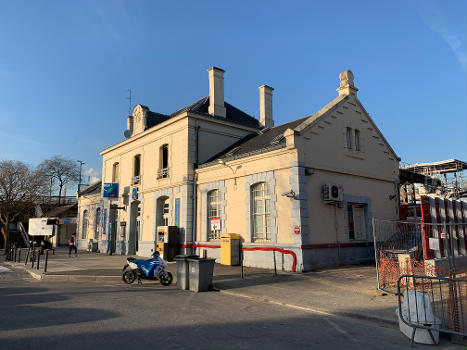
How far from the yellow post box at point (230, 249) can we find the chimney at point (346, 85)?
9.16 metres

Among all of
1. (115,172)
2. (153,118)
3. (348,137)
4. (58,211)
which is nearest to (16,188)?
(115,172)

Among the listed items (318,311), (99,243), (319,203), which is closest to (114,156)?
(99,243)

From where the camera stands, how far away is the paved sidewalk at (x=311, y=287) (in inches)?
304

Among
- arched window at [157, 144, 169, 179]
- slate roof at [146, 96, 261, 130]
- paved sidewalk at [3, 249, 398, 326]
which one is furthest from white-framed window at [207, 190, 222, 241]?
slate roof at [146, 96, 261, 130]

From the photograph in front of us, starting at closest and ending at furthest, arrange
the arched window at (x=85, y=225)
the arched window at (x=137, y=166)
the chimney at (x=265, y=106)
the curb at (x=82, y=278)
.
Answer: the curb at (x=82, y=278), the chimney at (x=265, y=106), the arched window at (x=137, y=166), the arched window at (x=85, y=225)

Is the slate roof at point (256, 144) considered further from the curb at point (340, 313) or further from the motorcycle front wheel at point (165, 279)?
the curb at point (340, 313)

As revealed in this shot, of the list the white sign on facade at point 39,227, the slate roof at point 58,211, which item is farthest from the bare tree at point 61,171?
the white sign on facade at point 39,227

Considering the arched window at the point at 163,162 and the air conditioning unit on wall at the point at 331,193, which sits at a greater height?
the arched window at the point at 163,162

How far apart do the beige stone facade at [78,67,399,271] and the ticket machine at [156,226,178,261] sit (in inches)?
15.5

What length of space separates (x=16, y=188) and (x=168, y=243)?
17.8m

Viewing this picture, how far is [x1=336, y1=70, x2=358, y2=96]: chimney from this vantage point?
17.8 meters

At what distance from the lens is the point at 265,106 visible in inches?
953

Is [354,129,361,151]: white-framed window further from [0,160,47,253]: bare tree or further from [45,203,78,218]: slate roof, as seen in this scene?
[45,203,78,218]: slate roof

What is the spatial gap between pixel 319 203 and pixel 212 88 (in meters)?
10.7
